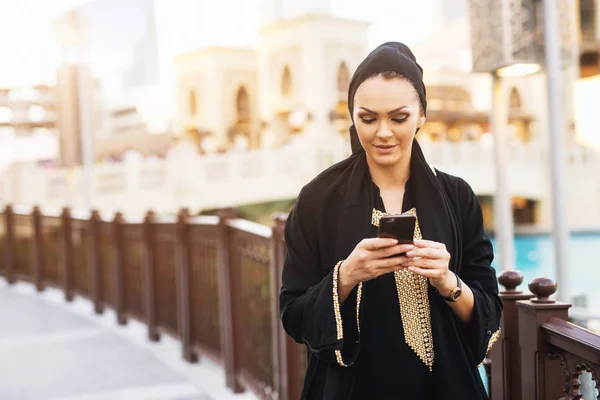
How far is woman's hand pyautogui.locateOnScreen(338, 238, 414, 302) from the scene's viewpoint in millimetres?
1714

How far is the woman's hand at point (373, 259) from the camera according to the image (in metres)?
1.71

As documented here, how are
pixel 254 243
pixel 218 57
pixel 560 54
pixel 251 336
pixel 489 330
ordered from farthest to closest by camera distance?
pixel 218 57
pixel 560 54
pixel 251 336
pixel 254 243
pixel 489 330

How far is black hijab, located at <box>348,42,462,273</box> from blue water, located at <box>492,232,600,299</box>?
16.0 meters

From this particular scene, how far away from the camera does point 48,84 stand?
145 feet

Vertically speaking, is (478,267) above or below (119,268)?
above

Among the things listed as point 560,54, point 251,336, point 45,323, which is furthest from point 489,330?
point 45,323

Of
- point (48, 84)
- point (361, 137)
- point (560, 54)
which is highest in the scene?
point (48, 84)

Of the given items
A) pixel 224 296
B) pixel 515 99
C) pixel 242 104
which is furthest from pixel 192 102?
pixel 224 296

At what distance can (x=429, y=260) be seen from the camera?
174cm

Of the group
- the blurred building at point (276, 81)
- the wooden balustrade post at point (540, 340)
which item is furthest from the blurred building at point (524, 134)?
the wooden balustrade post at point (540, 340)

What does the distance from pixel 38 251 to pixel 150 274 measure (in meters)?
4.16

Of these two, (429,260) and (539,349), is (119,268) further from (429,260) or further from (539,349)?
(429,260)

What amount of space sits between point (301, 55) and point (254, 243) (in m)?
34.9

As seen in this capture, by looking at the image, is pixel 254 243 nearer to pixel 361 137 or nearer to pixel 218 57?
pixel 361 137
